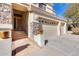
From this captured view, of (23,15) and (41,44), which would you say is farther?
(23,15)

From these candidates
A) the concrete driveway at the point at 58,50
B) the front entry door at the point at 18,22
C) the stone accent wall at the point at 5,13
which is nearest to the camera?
the stone accent wall at the point at 5,13

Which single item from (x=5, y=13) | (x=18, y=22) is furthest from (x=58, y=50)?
(x=18, y=22)

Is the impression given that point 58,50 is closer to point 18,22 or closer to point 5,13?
point 5,13

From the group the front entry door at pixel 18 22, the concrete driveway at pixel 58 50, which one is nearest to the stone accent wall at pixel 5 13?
the concrete driveway at pixel 58 50

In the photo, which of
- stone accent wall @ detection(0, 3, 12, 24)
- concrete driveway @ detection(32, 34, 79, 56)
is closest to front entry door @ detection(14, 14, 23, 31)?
concrete driveway @ detection(32, 34, 79, 56)

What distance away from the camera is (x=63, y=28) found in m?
20.9

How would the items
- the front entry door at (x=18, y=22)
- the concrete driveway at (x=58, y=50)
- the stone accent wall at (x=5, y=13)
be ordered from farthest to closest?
1. the front entry door at (x=18, y=22)
2. the concrete driveway at (x=58, y=50)
3. the stone accent wall at (x=5, y=13)

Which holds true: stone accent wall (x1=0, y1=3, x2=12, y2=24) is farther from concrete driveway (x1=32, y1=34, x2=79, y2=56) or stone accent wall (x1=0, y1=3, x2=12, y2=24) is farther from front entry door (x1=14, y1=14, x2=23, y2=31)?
front entry door (x1=14, y1=14, x2=23, y2=31)

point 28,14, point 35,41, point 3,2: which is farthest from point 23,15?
point 3,2

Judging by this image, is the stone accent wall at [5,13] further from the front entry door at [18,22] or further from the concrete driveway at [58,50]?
the front entry door at [18,22]

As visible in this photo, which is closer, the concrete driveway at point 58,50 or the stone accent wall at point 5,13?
the stone accent wall at point 5,13

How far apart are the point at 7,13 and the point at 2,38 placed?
67.4 inches

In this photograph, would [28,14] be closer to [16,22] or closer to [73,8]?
[16,22]

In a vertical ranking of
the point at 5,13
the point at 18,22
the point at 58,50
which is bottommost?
the point at 58,50
